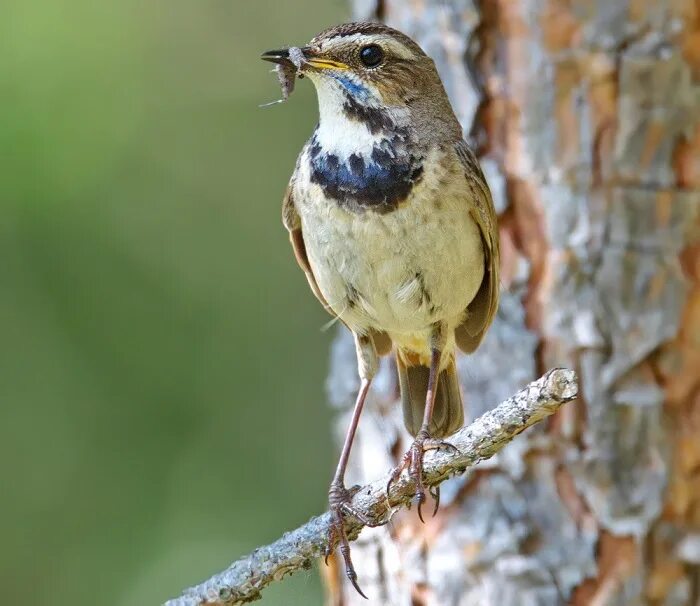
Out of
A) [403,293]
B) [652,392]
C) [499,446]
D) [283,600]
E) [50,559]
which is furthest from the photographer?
[50,559]

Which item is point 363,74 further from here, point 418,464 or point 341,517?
point 341,517

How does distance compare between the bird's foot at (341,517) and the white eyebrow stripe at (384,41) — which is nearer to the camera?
the bird's foot at (341,517)

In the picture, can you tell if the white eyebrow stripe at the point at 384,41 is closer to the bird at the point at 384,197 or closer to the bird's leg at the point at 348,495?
the bird at the point at 384,197

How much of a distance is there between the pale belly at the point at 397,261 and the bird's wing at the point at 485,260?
44 millimetres

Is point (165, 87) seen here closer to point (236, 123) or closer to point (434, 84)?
point (236, 123)

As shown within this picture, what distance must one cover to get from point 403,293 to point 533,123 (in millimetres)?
1261

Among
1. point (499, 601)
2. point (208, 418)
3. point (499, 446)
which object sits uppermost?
point (208, 418)

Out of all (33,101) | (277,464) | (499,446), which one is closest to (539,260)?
(499,446)

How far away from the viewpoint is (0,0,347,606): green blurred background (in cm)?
848

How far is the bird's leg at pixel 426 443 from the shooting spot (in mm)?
4059

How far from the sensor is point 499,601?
206 inches

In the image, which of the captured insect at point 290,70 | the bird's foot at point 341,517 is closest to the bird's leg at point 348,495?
the bird's foot at point 341,517

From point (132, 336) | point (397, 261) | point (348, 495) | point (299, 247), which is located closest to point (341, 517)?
point (348, 495)

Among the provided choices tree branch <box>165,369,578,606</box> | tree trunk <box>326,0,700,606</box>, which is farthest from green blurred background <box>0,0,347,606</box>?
tree branch <box>165,369,578,606</box>
